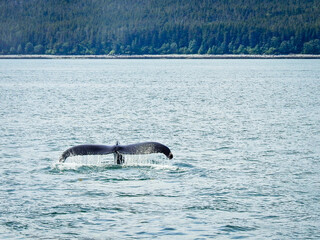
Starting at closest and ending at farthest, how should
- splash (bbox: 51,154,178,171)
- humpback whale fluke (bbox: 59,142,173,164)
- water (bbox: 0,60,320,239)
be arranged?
water (bbox: 0,60,320,239)
humpback whale fluke (bbox: 59,142,173,164)
splash (bbox: 51,154,178,171)

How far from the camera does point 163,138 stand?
37.5 m

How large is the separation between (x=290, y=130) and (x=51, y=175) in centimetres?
2023

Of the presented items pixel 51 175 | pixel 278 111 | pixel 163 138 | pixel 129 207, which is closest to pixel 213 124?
pixel 163 138

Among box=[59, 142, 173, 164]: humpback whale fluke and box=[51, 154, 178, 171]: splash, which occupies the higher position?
box=[59, 142, 173, 164]: humpback whale fluke

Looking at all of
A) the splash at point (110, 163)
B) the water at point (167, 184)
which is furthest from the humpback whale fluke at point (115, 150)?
the splash at point (110, 163)

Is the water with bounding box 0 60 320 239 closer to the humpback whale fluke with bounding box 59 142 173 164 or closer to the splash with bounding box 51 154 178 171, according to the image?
the splash with bounding box 51 154 178 171

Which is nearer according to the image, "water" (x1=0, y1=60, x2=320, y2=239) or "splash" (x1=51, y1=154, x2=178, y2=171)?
"water" (x1=0, y1=60, x2=320, y2=239)

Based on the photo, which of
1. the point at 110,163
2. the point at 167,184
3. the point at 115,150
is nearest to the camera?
the point at 115,150

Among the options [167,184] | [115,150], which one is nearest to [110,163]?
[167,184]

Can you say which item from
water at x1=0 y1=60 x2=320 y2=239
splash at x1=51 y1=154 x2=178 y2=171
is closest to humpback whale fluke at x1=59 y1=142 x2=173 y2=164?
water at x1=0 y1=60 x2=320 y2=239

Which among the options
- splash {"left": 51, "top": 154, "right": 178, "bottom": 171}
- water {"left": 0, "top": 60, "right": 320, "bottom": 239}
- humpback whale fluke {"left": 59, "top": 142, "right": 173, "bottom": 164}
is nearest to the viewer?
water {"left": 0, "top": 60, "right": 320, "bottom": 239}

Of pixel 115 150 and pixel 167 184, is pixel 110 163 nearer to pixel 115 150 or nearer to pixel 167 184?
pixel 167 184

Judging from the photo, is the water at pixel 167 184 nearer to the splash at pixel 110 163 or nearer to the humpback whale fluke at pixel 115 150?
the splash at pixel 110 163

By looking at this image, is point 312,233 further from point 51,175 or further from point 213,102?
point 213,102
